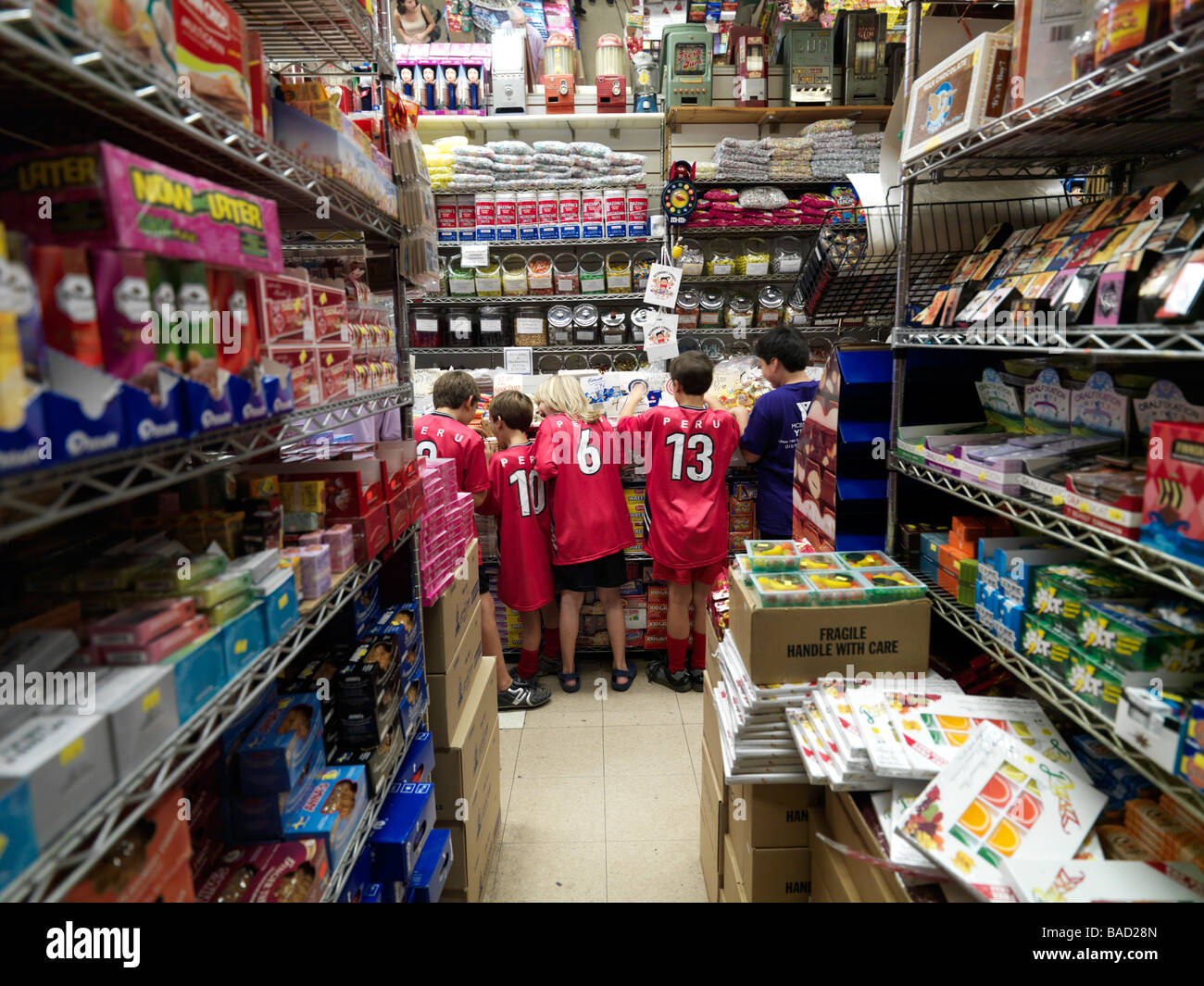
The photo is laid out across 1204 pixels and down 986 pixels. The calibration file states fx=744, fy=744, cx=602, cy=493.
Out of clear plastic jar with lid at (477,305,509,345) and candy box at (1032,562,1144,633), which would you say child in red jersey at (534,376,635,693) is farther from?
candy box at (1032,562,1144,633)

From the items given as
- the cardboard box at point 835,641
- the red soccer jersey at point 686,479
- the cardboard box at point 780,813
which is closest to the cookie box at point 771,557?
the cardboard box at point 835,641

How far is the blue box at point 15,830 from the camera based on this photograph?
72 centimetres

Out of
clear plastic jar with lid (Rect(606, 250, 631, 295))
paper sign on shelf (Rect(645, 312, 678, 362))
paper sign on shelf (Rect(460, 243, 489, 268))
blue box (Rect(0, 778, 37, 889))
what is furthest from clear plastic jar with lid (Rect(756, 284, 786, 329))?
blue box (Rect(0, 778, 37, 889))

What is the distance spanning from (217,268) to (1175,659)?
178 centimetres

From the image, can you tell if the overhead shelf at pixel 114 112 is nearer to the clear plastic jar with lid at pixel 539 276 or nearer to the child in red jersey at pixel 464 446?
the child in red jersey at pixel 464 446

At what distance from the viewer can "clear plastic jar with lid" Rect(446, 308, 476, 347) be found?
5215mm

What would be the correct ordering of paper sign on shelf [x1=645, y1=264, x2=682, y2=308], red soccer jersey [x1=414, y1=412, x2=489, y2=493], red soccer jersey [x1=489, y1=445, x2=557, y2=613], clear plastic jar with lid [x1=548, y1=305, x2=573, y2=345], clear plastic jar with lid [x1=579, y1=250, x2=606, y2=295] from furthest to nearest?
clear plastic jar with lid [x1=548, y1=305, x2=573, y2=345] → clear plastic jar with lid [x1=579, y1=250, x2=606, y2=295] → paper sign on shelf [x1=645, y1=264, x2=682, y2=308] → red soccer jersey [x1=489, y1=445, x2=557, y2=613] → red soccer jersey [x1=414, y1=412, x2=489, y2=493]

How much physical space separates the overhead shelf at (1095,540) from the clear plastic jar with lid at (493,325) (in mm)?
3709

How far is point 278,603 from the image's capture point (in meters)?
1.34

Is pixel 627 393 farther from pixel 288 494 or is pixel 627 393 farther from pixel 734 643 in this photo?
pixel 288 494

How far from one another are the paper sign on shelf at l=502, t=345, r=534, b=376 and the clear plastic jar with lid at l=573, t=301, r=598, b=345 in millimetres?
360

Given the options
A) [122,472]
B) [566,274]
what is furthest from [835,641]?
[566,274]

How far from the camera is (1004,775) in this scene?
154 centimetres
